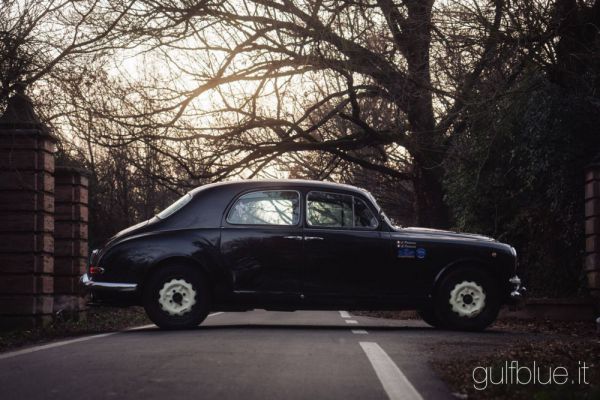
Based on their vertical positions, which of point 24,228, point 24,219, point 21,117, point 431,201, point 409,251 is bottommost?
point 409,251

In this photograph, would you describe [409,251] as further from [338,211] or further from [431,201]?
[431,201]

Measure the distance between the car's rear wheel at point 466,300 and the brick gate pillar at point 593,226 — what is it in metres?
3.66

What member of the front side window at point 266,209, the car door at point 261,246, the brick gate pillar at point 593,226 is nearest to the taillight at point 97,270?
the car door at point 261,246

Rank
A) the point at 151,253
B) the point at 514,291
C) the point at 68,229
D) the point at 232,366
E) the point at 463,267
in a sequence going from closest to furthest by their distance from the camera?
the point at 232,366
the point at 151,253
the point at 463,267
the point at 514,291
the point at 68,229

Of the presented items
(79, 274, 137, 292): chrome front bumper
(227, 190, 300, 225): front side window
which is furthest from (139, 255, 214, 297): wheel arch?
(227, 190, 300, 225): front side window

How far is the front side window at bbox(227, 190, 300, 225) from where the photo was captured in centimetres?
1160

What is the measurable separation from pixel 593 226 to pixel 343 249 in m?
5.16

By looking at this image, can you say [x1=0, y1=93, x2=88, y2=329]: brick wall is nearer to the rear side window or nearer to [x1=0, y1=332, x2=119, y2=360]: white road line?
[x1=0, y1=332, x2=119, y2=360]: white road line

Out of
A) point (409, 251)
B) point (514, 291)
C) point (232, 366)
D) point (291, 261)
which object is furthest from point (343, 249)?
point (232, 366)

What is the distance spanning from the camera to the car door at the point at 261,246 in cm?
1139

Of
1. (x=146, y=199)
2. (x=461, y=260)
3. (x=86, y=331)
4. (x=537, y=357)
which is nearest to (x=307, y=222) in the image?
(x=461, y=260)

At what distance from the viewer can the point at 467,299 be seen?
11.9 meters

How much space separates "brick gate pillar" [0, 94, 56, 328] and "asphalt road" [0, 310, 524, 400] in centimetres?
235

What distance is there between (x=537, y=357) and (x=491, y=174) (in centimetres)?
1113
